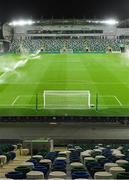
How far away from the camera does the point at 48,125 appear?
20859mm

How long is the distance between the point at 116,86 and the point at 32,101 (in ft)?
22.7

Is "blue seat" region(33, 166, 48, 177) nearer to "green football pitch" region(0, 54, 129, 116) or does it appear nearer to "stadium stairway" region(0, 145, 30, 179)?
"stadium stairway" region(0, 145, 30, 179)

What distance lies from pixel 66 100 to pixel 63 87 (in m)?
4.16

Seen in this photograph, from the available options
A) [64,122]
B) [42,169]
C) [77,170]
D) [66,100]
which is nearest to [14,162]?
[42,169]

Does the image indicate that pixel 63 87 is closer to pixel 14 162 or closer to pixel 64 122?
pixel 64 122

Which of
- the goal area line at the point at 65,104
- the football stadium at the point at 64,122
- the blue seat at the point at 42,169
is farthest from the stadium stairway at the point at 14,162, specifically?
the goal area line at the point at 65,104

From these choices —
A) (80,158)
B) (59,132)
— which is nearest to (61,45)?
(59,132)

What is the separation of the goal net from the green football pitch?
180 millimetres

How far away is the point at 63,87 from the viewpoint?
28688 millimetres

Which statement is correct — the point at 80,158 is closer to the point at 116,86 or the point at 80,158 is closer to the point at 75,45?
the point at 116,86

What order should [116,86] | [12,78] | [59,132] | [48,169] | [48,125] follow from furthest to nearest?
[12,78] < [116,86] < [48,125] < [59,132] < [48,169]

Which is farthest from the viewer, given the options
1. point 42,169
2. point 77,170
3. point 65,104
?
point 65,104

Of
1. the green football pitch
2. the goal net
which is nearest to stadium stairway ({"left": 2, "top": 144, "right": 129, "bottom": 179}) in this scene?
the green football pitch

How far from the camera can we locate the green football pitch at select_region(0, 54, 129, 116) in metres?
22.7
